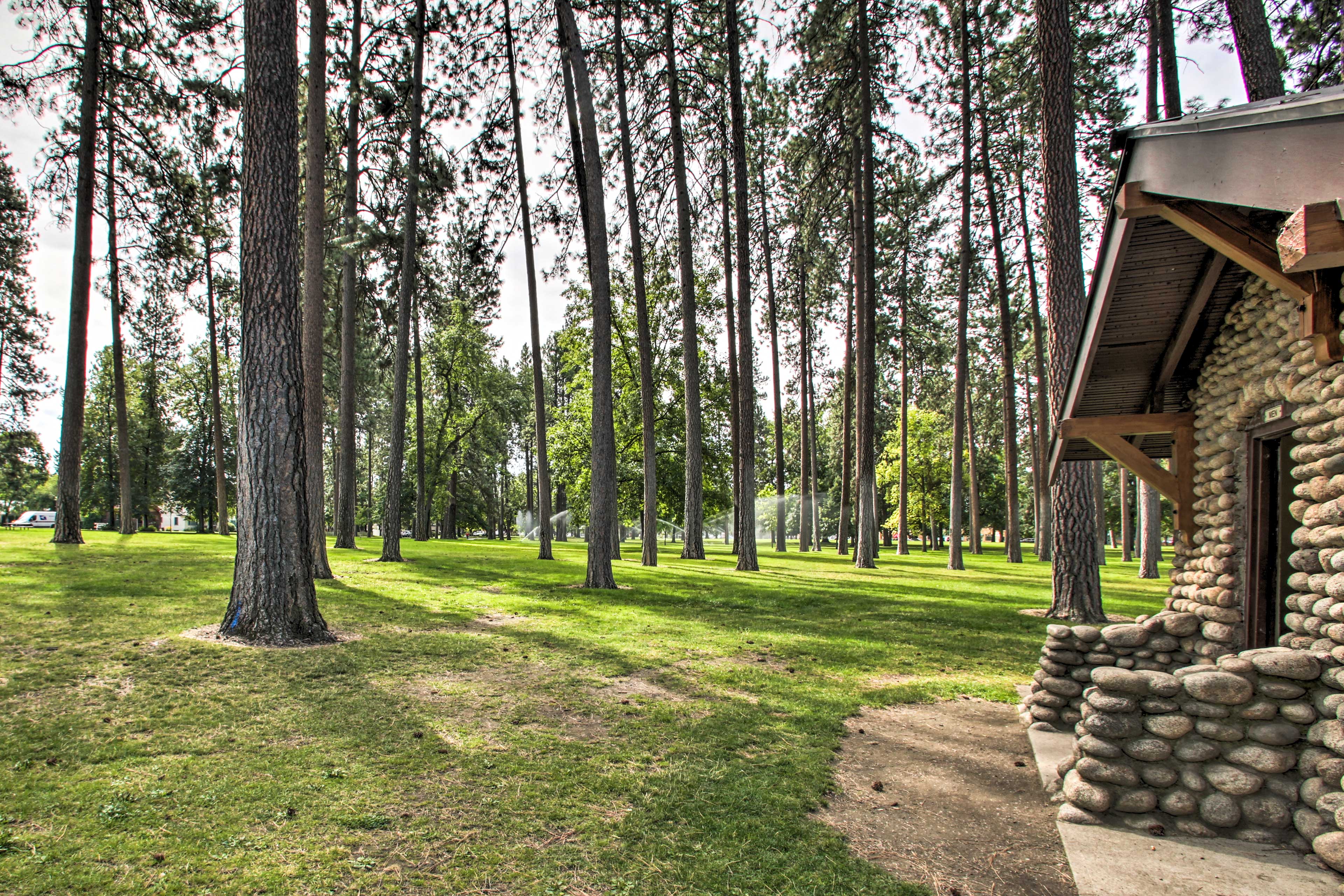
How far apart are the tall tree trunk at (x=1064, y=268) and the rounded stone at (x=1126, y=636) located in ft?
14.8

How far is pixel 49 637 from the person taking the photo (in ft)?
20.3

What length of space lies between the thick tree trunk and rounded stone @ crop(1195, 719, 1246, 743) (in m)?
13.8

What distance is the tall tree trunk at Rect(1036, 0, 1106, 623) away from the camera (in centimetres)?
921

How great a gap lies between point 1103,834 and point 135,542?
68.3ft

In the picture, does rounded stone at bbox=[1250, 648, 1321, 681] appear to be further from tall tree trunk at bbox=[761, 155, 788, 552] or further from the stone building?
tall tree trunk at bbox=[761, 155, 788, 552]

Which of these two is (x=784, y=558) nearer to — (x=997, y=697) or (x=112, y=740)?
(x=997, y=697)

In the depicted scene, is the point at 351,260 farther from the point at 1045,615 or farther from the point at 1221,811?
the point at 1221,811

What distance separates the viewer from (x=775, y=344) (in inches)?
1011

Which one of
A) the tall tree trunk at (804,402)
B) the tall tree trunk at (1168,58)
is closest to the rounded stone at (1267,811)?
the tall tree trunk at (1168,58)

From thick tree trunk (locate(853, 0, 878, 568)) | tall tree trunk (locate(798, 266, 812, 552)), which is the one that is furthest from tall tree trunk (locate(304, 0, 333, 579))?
tall tree trunk (locate(798, 266, 812, 552))

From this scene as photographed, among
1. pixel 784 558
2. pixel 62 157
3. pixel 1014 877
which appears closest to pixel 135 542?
pixel 62 157

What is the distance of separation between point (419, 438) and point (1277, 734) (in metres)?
26.6

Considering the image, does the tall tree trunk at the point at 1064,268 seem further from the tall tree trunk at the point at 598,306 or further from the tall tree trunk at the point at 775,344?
the tall tree trunk at the point at 775,344

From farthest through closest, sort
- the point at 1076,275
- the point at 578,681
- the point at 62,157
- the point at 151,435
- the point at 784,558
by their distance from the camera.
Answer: the point at 151,435 → the point at 784,558 → the point at 62,157 → the point at 1076,275 → the point at 578,681
